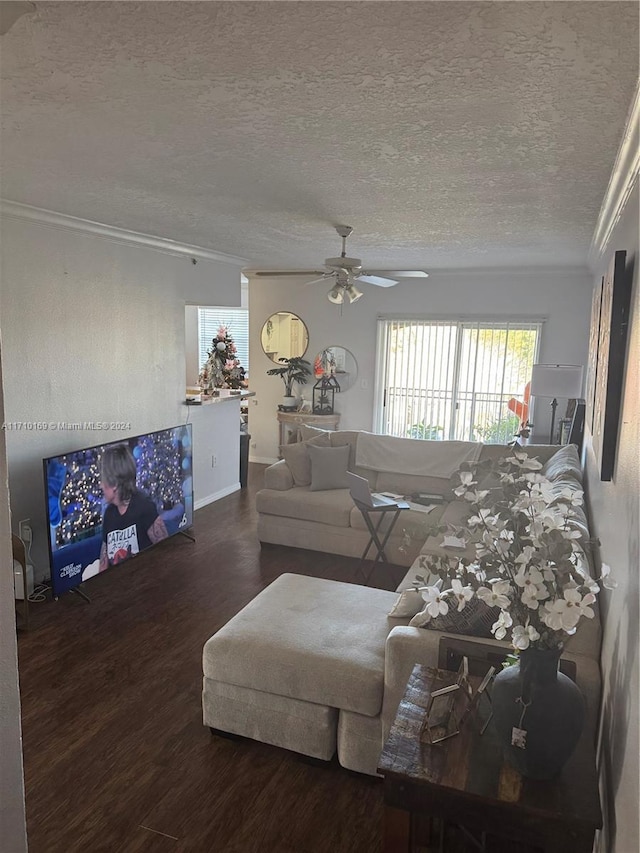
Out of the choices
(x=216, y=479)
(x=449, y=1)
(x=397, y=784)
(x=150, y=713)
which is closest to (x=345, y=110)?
(x=449, y=1)

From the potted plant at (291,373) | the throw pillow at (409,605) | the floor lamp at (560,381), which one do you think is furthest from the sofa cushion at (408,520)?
the potted plant at (291,373)

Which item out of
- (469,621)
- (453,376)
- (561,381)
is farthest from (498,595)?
(453,376)

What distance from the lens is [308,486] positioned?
5211mm

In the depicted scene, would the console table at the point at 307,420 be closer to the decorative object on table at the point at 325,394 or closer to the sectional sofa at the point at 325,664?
the decorative object on table at the point at 325,394

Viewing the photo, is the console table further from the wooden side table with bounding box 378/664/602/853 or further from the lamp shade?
the wooden side table with bounding box 378/664/602/853

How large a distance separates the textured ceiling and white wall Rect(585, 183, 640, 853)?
0.59 metres

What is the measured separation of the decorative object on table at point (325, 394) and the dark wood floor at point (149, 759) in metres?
3.74

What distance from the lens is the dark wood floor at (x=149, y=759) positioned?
2193mm

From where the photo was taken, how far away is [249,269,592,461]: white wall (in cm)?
639

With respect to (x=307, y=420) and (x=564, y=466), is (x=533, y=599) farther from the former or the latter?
(x=307, y=420)

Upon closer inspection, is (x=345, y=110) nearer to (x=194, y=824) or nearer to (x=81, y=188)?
(x=81, y=188)

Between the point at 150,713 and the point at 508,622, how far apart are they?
203 cm

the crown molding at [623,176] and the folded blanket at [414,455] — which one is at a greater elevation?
the crown molding at [623,176]

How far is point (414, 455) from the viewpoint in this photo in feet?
17.2
